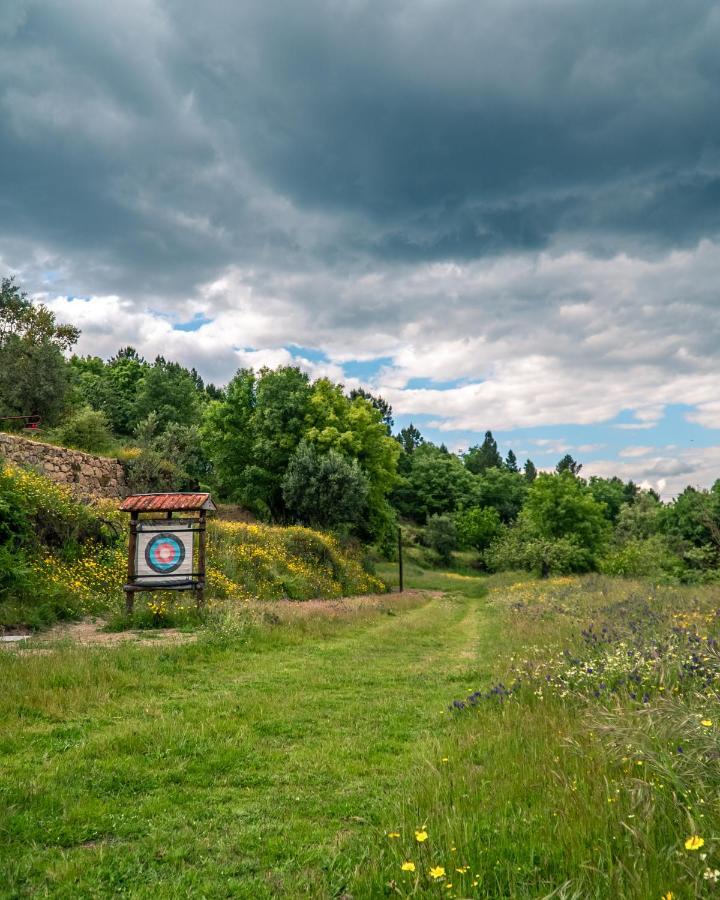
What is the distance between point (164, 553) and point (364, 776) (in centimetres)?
1162

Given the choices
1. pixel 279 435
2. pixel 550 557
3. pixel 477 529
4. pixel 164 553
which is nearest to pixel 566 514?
pixel 550 557

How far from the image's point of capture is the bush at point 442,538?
72.0m

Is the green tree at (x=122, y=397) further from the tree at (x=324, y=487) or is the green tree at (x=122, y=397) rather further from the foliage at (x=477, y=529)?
the foliage at (x=477, y=529)

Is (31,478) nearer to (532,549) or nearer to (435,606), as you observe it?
(435,606)

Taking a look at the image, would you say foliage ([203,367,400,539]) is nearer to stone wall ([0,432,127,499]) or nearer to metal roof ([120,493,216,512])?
stone wall ([0,432,127,499])

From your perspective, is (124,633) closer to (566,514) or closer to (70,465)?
(70,465)

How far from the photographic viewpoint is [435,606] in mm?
28562

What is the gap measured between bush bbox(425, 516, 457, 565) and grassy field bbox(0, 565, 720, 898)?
6208 cm

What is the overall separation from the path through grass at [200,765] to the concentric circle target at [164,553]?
196 inches

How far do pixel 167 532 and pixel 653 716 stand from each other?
13603mm

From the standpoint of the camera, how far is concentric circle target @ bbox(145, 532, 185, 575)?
15.9 m

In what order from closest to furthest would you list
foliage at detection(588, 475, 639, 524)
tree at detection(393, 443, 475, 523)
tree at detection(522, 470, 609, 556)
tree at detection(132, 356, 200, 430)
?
1. tree at detection(522, 470, 609, 556)
2. tree at detection(132, 356, 200, 430)
3. tree at detection(393, 443, 475, 523)
4. foliage at detection(588, 475, 639, 524)

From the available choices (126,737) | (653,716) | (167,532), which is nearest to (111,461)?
(167,532)

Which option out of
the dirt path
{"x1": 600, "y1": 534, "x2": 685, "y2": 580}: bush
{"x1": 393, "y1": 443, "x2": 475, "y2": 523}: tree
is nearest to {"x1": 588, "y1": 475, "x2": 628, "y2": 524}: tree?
{"x1": 393, "y1": 443, "x2": 475, "y2": 523}: tree
